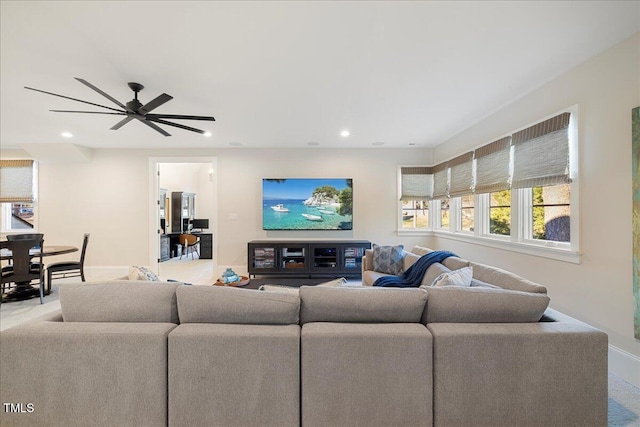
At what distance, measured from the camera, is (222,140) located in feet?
15.8

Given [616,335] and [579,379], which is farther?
[616,335]

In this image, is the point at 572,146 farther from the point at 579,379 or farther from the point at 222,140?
the point at 222,140

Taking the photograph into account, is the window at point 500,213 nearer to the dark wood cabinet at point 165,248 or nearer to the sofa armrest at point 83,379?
the sofa armrest at point 83,379

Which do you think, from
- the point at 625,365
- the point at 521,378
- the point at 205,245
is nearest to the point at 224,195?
the point at 205,245

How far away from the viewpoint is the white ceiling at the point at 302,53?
1.76 meters

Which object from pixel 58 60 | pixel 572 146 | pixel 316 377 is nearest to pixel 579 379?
pixel 316 377

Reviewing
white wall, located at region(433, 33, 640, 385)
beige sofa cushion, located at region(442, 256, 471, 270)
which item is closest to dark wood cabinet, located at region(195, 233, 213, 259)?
beige sofa cushion, located at region(442, 256, 471, 270)

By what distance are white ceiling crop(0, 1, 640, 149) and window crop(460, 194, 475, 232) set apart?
1275mm

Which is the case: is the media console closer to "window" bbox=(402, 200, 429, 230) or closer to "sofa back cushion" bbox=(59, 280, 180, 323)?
"window" bbox=(402, 200, 429, 230)

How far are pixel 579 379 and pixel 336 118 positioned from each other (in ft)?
11.0

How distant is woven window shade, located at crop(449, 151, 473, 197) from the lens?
157 inches

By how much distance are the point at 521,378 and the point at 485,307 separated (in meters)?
0.34

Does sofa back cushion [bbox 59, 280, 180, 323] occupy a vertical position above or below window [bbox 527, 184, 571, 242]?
below

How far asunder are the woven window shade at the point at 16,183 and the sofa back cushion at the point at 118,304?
222 inches
